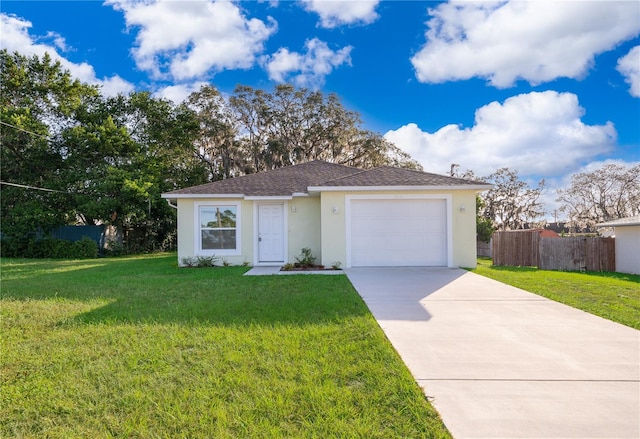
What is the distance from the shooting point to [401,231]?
35.1ft

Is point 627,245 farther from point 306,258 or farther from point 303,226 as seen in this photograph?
point 303,226

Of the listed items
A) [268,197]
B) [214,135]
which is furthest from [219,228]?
[214,135]

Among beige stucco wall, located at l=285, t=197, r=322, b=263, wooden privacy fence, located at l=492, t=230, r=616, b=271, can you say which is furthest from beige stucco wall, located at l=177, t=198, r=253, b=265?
wooden privacy fence, located at l=492, t=230, r=616, b=271

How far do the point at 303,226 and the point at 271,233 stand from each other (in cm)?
116

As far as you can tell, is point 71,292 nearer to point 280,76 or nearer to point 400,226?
point 400,226

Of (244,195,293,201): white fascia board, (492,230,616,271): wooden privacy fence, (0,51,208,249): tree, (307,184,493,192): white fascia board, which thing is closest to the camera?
(307,184,493,192): white fascia board

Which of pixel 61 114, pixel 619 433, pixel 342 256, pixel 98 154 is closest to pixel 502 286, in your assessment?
pixel 342 256

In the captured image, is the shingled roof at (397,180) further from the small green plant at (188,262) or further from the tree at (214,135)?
the tree at (214,135)

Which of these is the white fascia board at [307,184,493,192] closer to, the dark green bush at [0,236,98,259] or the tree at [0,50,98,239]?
the dark green bush at [0,236,98,259]

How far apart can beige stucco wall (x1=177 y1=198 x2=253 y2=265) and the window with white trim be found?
195 mm

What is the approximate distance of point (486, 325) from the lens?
4809 millimetres

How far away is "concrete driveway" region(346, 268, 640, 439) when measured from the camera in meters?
2.51

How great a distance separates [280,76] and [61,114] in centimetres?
1407

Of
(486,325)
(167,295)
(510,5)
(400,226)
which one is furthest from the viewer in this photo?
(400,226)
